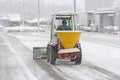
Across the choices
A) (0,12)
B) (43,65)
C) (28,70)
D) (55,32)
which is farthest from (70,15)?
(0,12)

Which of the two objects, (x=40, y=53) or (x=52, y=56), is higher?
(x=52, y=56)

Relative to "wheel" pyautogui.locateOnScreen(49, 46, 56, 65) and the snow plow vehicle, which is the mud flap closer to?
the snow plow vehicle

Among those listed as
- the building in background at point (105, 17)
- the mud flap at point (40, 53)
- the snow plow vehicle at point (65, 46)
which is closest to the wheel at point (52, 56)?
the snow plow vehicle at point (65, 46)

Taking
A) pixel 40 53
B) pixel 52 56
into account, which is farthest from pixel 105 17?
pixel 52 56

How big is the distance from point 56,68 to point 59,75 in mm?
2263

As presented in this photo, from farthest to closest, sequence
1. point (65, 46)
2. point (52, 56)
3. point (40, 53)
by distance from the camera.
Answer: point (40, 53), point (52, 56), point (65, 46)

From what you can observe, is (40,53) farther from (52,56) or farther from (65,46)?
(65,46)

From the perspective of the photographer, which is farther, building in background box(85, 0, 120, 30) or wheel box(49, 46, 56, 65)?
building in background box(85, 0, 120, 30)

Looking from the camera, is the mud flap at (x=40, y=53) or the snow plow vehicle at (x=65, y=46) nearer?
the snow plow vehicle at (x=65, y=46)

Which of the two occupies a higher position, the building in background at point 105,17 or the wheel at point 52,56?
the building in background at point 105,17

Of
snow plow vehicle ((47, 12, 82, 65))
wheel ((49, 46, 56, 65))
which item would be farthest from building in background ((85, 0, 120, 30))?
wheel ((49, 46, 56, 65))

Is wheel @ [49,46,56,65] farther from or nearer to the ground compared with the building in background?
nearer to the ground

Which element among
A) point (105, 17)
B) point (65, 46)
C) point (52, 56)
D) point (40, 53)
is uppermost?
point (105, 17)

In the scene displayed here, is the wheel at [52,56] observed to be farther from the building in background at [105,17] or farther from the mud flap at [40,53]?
the building in background at [105,17]
